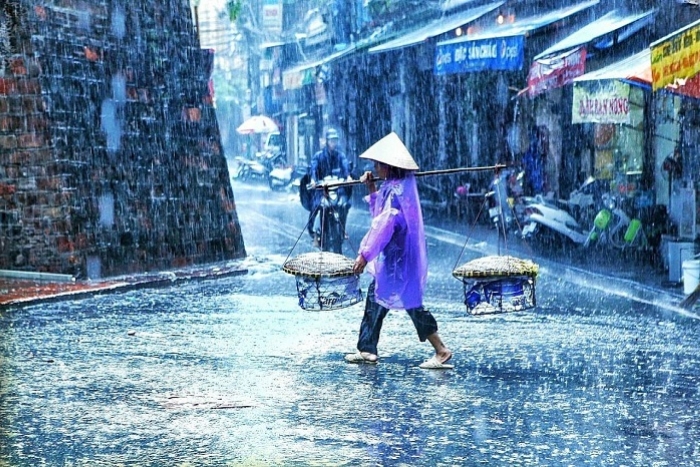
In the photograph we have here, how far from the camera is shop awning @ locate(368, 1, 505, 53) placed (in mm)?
26047

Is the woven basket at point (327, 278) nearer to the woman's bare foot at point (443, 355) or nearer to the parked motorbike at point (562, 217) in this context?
the woman's bare foot at point (443, 355)

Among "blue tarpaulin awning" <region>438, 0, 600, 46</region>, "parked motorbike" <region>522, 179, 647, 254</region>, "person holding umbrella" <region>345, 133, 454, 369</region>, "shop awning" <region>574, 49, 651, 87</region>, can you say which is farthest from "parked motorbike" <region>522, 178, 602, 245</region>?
"person holding umbrella" <region>345, 133, 454, 369</region>

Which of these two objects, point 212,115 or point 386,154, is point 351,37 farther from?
point 386,154

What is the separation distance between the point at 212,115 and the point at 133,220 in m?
2.37

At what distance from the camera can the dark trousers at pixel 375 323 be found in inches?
337

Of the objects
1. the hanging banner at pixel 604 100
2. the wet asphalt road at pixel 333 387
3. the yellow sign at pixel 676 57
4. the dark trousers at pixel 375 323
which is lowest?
the wet asphalt road at pixel 333 387

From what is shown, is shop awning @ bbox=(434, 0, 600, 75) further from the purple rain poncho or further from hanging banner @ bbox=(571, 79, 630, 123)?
the purple rain poncho

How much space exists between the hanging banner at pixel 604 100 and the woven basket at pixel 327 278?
Result: 8700 millimetres

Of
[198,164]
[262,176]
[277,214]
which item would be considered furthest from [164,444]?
[262,176]

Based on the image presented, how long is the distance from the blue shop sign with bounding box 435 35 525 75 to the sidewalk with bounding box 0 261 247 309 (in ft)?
24.1

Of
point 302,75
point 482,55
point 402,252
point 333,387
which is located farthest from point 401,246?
point 302,75

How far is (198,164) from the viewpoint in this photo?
659 inches

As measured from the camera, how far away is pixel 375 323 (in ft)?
28.6

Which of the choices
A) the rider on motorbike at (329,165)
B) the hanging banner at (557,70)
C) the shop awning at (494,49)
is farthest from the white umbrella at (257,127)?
the rider on motorbike at (329,165)
